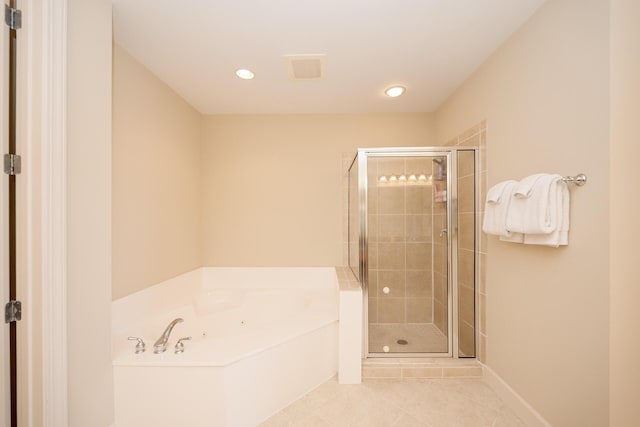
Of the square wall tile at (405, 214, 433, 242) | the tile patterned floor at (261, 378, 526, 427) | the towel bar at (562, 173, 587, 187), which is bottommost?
the tile patterned floor at (261, 378, 526, 427)

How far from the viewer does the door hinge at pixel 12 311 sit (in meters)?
0.99

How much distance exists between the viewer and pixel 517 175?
150 centimetres

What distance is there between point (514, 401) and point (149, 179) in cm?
283

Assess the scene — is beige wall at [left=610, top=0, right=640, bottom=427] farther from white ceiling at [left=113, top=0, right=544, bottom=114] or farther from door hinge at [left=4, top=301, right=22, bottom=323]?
door hinge at [left=4, top=301, right=22, bottom=323]

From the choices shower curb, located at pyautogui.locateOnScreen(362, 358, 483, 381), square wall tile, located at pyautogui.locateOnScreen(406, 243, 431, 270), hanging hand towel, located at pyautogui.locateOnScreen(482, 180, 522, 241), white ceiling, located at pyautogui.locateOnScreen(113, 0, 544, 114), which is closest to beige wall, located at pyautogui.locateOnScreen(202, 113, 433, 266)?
white ceiling, located at pyautogui.locateOnScreen(113, 0, 544, 114)

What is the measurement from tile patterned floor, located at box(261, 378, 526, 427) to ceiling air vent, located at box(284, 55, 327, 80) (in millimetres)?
2273

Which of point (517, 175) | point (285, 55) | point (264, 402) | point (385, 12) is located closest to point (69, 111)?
point (285, 55)

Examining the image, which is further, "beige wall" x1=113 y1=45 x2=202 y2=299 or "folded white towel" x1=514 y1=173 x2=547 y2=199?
"beige wall" x1=113 y1=45 x2=202 y2=299

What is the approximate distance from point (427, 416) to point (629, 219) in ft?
4.62

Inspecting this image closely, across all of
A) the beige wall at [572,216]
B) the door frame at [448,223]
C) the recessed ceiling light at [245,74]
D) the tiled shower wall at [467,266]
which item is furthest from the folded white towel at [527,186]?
the recessed ceiling light at [245,74]

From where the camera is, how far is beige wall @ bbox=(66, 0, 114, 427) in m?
1.14

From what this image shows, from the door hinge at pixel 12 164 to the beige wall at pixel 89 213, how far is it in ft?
0.48

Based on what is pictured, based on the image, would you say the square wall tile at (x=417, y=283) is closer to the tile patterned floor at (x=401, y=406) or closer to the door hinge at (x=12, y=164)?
the tile patterned floor at (x=401, y=406)

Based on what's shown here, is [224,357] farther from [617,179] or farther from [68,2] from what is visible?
[617,179]
